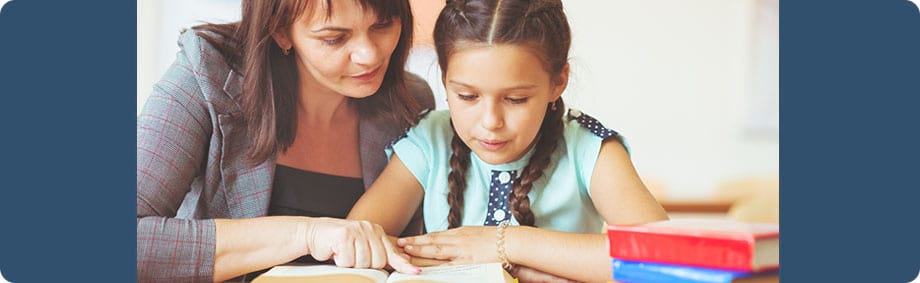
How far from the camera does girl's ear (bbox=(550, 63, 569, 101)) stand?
1284 mm

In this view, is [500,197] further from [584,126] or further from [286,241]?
[286,241]

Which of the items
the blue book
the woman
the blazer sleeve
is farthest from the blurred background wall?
the blazer sleeve

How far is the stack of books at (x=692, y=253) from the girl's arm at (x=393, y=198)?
371 millimetres

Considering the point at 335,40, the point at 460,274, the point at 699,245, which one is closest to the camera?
the point at 699,245

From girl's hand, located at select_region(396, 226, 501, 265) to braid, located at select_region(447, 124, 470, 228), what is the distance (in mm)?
44

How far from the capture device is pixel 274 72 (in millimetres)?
1361

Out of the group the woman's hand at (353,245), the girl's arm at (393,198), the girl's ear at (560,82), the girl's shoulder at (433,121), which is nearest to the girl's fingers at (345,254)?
the woman's hand at (353,245)

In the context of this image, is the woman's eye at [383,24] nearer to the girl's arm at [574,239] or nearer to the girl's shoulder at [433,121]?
the girl's shoulder at [433,121]

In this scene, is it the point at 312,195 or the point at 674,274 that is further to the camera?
the point at 312,195

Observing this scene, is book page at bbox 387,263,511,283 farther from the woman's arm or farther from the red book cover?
the red book cover

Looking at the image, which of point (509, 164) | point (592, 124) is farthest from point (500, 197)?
point (592, 124)

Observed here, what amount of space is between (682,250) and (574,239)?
8.5 inches
